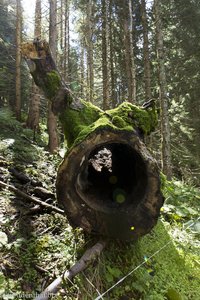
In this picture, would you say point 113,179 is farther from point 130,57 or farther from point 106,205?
point 130,57

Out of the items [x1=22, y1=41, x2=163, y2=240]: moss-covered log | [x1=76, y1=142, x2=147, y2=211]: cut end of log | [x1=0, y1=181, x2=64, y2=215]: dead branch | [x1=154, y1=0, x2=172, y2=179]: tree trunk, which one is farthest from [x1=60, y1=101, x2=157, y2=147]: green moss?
[x1=154, y1=0, x2=172, y2=179]: tree trunk

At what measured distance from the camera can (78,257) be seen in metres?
3.09

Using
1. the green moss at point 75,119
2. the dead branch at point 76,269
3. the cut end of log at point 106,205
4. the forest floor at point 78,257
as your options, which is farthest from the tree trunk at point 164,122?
the dead branch at point 76,269

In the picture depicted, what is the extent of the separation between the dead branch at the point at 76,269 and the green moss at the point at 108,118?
1.21 m

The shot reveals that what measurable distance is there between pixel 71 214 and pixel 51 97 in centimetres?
188

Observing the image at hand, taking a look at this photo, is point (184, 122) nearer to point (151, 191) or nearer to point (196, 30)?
point (196, 30)

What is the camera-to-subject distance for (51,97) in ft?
13.5

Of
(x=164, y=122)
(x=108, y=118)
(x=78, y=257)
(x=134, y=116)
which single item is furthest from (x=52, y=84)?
(x=164, y=122)

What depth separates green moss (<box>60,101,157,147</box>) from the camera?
129 inches

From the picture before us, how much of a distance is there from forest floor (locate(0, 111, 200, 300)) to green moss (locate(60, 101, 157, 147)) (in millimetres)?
1160

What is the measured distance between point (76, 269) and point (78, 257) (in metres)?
0.38

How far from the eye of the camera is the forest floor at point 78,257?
2756 millimetres

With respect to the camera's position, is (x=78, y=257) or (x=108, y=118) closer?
(x=78, y=257)

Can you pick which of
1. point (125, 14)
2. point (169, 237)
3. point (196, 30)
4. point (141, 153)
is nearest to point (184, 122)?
point (196, 30)
